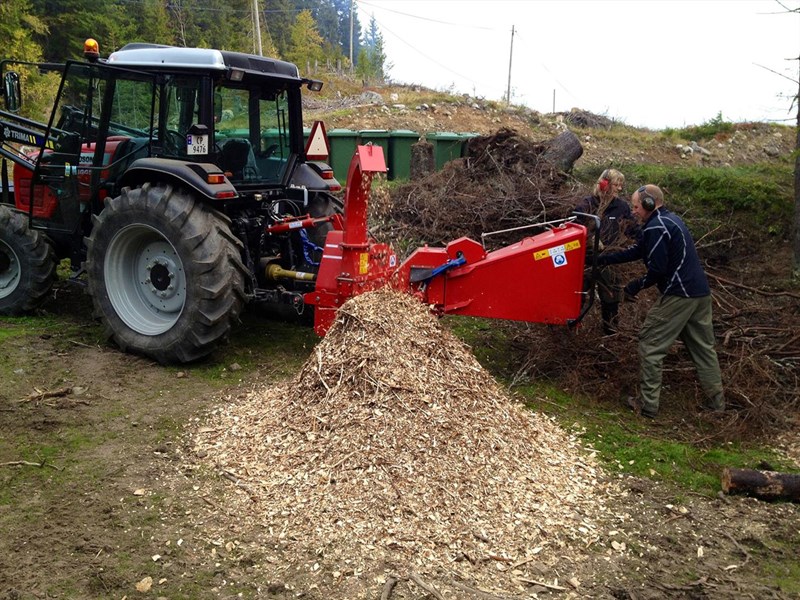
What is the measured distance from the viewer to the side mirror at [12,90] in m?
6.39

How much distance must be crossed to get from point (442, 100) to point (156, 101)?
18567mm

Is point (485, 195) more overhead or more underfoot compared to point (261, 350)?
more overhead

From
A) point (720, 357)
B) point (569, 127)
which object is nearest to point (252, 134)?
point (720, 357)

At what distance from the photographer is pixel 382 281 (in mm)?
5285

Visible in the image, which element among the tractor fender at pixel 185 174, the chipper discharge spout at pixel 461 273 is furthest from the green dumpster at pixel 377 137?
the chipper discharge spout at pixel 461 273

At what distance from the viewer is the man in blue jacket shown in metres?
5.07

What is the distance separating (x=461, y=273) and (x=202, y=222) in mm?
2110

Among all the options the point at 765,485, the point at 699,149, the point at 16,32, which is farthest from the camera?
the point at 16,32

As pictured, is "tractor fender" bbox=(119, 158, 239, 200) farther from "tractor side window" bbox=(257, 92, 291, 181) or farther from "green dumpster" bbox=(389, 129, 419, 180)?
"green dumpster" bbox=(389, 129, 419, 180)

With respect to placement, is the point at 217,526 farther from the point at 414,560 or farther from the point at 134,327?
the point at 134,327

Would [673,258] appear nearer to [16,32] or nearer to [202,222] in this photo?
[202,222]

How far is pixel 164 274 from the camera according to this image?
5965 mm

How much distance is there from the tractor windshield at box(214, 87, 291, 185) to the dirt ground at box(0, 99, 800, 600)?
87.3 inches

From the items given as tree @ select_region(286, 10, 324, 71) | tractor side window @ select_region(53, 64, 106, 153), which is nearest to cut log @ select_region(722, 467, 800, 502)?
tractor side window @ select_region(53, 64, 106, 153)
